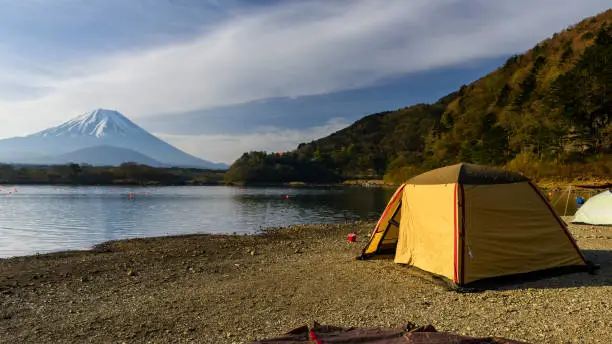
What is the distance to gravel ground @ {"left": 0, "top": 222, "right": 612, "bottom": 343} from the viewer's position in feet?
21.9

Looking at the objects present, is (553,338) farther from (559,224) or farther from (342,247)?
(342,247)

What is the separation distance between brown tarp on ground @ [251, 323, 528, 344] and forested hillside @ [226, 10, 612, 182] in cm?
6407

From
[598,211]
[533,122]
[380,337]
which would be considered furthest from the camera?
[533,122]

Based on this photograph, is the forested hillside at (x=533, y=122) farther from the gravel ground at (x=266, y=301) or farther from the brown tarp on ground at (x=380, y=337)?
the brown tarp on ground at (x=380, y=337)

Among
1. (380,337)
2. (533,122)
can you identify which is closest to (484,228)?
(380,337)

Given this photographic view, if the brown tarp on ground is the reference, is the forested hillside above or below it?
above

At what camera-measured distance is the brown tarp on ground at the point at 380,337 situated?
4688 millimetres

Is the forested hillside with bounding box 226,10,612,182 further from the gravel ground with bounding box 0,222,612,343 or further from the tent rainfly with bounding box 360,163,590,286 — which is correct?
the gravel ground with bounding box 0,222,612,343

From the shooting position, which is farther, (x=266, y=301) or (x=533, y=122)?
(x=533, y=122)

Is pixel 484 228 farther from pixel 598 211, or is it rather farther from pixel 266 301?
pixel 598 211

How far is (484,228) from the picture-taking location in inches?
367

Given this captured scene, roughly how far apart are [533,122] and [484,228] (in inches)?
2971

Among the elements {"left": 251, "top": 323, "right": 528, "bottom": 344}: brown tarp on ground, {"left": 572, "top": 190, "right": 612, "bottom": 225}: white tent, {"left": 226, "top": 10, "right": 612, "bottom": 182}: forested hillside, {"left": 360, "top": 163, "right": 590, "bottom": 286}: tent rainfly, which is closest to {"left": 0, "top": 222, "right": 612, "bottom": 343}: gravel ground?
{"left": 360, "top": 163, "right": 590, "bottom": 286}: tent rainfly

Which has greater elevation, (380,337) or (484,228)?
(484,228)
